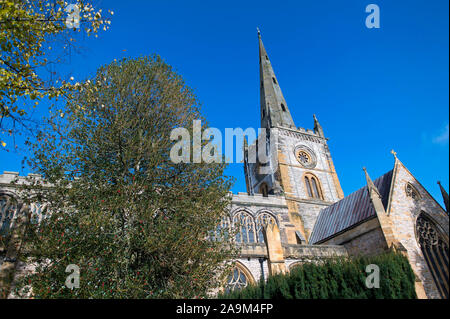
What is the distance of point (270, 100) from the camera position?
36062mm

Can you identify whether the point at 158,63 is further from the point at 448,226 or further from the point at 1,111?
the point at 448,226

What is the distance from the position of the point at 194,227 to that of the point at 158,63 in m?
8.54

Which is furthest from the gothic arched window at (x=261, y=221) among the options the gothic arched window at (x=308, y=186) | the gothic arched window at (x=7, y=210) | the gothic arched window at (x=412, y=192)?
the gothic arched window at (x=7, y=210)

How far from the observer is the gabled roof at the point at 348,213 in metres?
17.3

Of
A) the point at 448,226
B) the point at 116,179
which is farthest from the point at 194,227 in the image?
the point at 448,226

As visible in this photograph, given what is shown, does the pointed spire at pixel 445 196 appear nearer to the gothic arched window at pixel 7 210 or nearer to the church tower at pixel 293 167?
the church tower at pixel 293 167

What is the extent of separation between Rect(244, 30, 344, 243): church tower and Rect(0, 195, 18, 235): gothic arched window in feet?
63.6

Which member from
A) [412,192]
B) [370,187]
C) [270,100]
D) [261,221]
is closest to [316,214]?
[261,221]

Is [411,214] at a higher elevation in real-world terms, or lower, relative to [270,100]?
lower

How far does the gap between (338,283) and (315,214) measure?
57.8 feet

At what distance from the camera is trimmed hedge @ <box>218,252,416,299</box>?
30.3 feet

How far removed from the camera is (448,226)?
15156 millimetres

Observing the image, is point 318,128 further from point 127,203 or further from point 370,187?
point 127,203

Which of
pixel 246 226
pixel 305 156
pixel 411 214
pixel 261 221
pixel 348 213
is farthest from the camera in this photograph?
pixel 305 156
